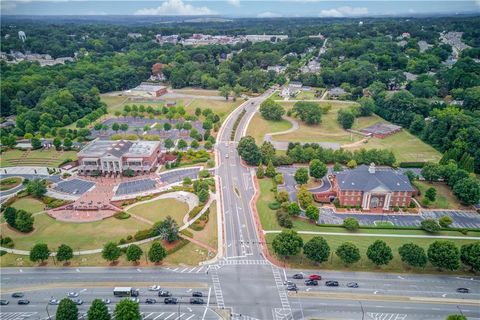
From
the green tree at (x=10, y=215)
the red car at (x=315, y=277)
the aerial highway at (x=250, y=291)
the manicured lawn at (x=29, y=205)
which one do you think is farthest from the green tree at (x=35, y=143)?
the red car at (x=315, y=277)

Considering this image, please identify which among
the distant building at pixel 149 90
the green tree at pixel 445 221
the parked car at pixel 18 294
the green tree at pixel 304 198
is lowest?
the parked car at pixel 18 294

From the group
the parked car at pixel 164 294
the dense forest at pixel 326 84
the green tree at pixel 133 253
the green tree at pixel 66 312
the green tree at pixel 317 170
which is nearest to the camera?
the green tree at pixel 66 312

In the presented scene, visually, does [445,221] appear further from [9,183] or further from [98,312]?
[9,183]

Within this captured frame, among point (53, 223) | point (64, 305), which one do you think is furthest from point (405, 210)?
point (53, 223)

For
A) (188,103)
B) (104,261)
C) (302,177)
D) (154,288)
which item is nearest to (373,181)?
(302,177)

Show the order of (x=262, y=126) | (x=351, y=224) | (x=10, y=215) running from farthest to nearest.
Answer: (x=262, y=126) < (x=10, y=215) < (x=351, y=224)

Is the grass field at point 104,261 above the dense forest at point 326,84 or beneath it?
beneath

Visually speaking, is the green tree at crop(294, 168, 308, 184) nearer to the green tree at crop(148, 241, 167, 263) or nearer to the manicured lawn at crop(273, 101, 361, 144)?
the manicured lawn at crop(273, 101, 361, 144)

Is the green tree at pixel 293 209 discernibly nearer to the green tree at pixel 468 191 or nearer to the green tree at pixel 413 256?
the green tree at pixel 413 256
